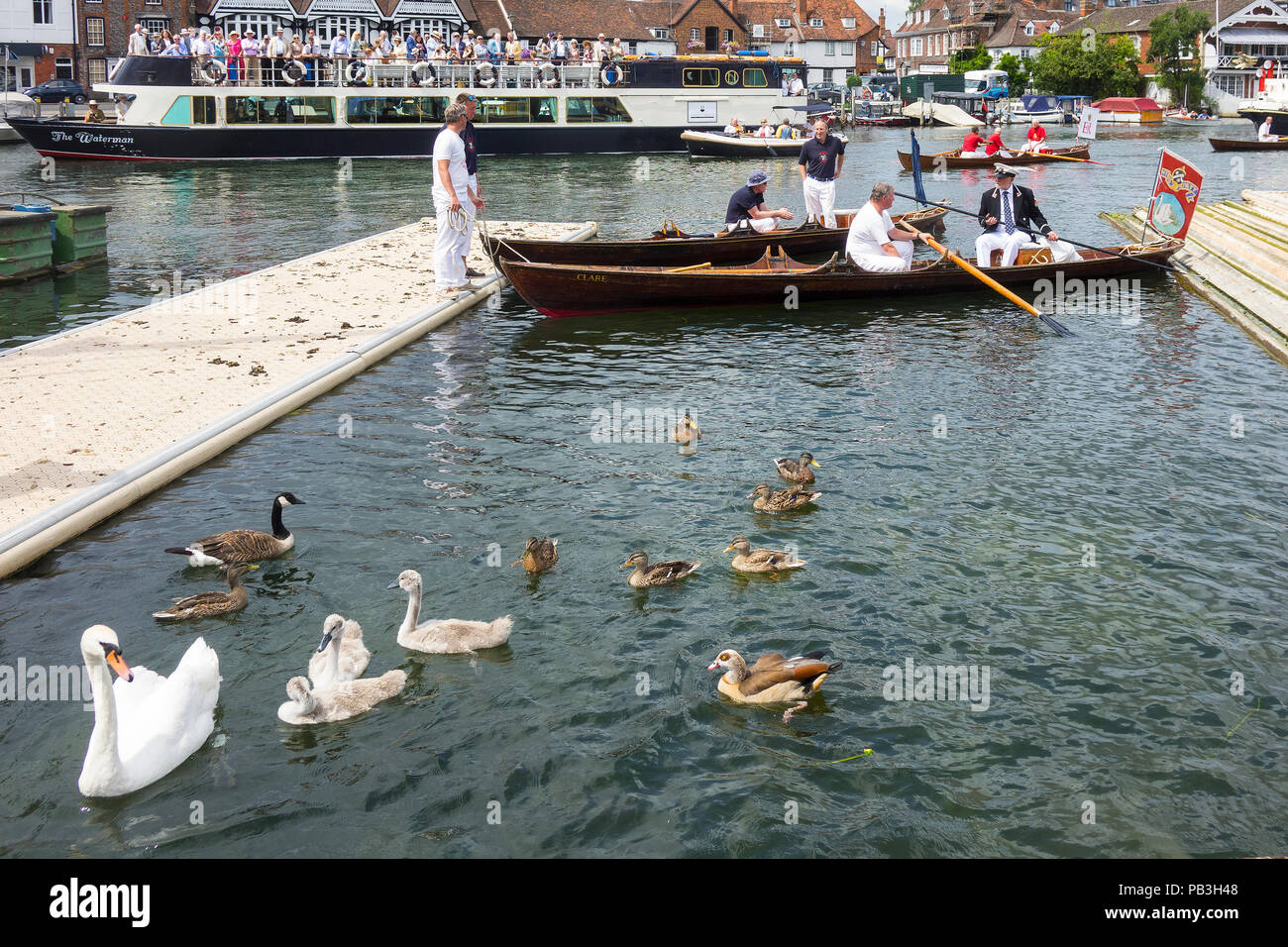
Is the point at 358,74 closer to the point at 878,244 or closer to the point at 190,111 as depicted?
the point at 190,111

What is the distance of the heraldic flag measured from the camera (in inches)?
852

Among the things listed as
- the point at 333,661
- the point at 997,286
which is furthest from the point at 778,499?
the point at 997,286

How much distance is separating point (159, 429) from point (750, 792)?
7736 mm

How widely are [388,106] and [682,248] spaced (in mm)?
38182

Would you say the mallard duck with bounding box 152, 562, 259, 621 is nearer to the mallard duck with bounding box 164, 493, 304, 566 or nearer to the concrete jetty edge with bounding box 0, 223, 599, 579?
the mallard duck with bounding box 164, 493, 304, 566

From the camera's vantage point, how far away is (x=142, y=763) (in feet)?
20.9

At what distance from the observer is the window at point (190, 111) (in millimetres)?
49906

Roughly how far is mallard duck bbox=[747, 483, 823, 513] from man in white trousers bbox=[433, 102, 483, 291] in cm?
873

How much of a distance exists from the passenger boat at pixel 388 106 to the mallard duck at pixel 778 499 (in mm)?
42438

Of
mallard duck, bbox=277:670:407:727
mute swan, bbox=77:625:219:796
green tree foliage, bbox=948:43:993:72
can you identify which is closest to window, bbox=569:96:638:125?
mallard duck, bbox=277:670:407:727
